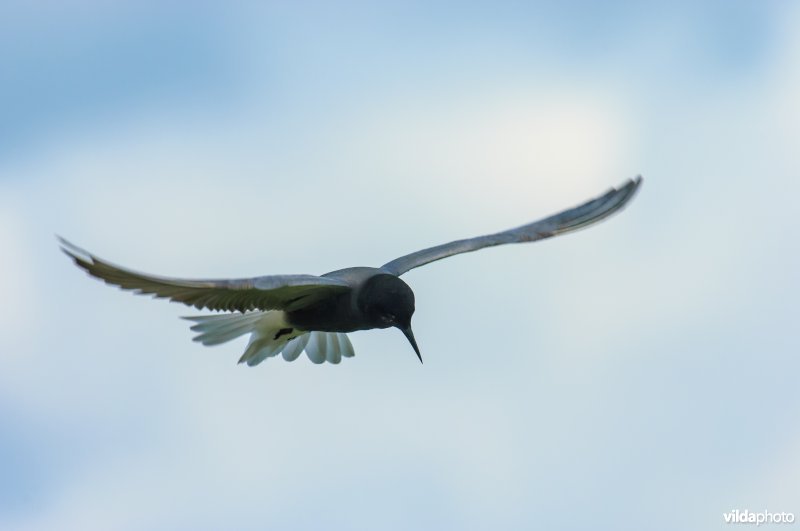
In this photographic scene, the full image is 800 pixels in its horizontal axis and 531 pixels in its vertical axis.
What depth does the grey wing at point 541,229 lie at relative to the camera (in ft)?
41.9

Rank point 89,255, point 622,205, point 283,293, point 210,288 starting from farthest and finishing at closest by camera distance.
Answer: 1. point 622,205
2. point 283,293
3. point 210,288
4. point 89,255

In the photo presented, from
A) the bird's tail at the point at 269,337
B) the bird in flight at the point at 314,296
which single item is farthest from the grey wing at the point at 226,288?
the bird's tail at the point at 269,337

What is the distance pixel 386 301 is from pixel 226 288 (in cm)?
194

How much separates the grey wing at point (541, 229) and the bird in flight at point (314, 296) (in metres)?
0.01

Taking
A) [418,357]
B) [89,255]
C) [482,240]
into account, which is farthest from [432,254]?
[89,255]

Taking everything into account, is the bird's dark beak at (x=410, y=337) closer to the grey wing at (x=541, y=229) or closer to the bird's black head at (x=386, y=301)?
the bird's black head at (x=386, y=301)

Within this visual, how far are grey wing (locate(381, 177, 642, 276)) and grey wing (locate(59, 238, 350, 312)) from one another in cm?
117

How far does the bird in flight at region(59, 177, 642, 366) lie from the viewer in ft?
32.7

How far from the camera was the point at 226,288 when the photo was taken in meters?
9.99

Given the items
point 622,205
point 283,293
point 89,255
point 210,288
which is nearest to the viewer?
point 89,255

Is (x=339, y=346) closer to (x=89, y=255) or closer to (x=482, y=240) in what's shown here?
(x=482, y=240)

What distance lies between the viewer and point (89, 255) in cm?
921

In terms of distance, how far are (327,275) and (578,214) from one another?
9.59ft

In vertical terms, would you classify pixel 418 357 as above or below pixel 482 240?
below
